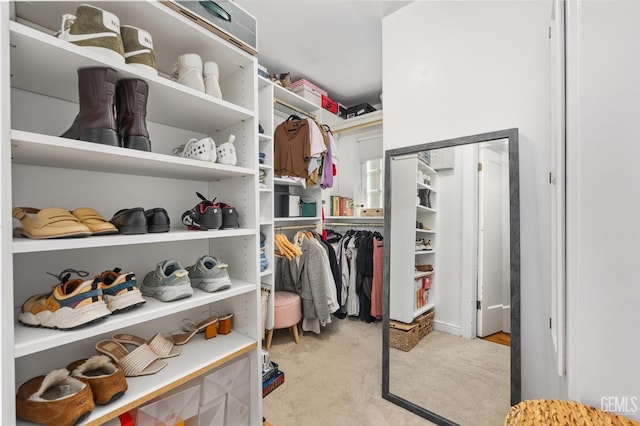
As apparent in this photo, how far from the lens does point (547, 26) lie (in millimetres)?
1225

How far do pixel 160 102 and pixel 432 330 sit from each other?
1856mm

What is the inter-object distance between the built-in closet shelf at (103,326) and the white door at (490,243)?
1284 millimetres

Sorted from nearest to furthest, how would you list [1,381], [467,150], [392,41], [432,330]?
1. [1,381]
2. [467,150]
3. [432,330]
4. [392,41]

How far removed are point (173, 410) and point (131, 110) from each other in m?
1.10

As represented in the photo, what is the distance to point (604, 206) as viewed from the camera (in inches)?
27.3

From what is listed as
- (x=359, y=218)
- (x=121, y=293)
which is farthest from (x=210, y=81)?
(x=359, y=218)

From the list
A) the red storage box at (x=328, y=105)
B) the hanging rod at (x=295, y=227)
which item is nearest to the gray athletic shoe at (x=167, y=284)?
the hanging rod at (x=295, y=227)

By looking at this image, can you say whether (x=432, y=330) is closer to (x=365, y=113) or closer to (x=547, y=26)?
(x=547, y=26)

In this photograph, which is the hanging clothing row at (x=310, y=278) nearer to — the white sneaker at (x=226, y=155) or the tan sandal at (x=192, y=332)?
the tan sandal at (x=192, y=332)

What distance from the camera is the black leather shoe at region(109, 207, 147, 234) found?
2.92ft

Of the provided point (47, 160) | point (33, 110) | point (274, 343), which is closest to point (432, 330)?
point (274, 343)

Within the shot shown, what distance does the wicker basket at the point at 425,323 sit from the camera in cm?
161

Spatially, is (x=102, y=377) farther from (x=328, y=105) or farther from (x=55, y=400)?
(x=328, y=105)

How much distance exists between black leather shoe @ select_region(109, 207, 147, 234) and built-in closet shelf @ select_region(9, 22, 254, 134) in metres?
0.46
